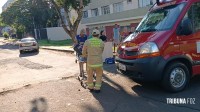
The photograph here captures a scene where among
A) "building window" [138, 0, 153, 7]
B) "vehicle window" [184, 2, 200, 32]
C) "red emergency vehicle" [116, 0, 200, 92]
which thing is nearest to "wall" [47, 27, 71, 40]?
"building window" [138, 0, 153, 7]

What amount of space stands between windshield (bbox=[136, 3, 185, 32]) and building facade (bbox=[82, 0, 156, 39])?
19.8 meters

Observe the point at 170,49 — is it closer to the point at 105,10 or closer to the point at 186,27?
the point at 186,27

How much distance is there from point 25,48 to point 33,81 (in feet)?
46.6

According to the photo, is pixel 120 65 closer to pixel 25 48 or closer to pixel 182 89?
pixel 182 89

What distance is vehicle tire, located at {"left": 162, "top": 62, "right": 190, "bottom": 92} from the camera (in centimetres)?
647

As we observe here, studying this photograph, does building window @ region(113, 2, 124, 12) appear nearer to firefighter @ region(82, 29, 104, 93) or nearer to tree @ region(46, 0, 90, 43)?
tree @ region(46, 0, 90, 43)

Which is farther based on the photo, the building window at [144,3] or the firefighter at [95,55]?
the building window at [144,3]

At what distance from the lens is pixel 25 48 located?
77.6ft

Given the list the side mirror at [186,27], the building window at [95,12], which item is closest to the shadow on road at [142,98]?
the side mirror at [186,27]

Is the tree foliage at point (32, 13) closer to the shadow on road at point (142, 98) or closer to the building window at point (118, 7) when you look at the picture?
the building window at point (118, 7)

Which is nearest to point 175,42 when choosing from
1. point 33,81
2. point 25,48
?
point 33,81

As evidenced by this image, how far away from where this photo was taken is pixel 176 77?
21.7 feet

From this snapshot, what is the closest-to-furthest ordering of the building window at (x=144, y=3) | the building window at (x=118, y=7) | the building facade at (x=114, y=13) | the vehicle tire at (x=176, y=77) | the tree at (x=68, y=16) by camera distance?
1. the vehicle tire at (x=176, y=77)
2. the tree at (x=68, y=16)
3. the building window at (x=144, y=3)
4. the building facade at (x=114, y=13)
5. the building window at (x=118, y=7)

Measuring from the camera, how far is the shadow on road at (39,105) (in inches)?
249
